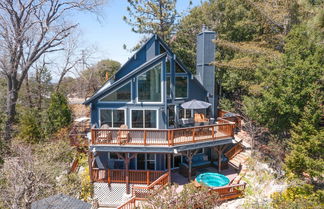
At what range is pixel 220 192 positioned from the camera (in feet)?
37.4

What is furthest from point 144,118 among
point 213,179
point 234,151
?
point 234,151

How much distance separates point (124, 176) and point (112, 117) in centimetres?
418

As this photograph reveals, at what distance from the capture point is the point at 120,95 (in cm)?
1376

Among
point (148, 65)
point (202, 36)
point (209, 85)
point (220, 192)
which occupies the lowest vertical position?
point (220, 192)

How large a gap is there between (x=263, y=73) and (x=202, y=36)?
5556 mm

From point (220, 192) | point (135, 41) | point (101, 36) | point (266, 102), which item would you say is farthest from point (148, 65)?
point (135, 41)

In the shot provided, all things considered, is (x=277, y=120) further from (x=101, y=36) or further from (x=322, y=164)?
(x=101, y=36)

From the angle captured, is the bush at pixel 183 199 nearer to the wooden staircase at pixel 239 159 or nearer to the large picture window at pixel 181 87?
the wooden staircase at pixel 239 159

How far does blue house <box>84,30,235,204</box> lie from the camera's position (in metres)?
12.4

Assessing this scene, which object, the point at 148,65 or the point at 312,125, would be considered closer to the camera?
the point at 312,125

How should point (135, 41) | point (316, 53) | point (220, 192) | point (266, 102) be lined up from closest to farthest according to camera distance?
1. point (220, 192)
2. point (316, 53)
3. point (266, 102)
4. point (135, 41)

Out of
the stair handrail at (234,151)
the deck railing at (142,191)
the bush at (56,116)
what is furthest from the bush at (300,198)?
the bush at (56,116)

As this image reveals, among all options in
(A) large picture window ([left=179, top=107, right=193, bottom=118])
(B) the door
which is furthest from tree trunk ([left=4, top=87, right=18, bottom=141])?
(A) large picture window ([left=179, top=107, right=193, bottom=118])

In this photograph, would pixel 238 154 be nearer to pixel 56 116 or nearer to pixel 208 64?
pixel 208 64
